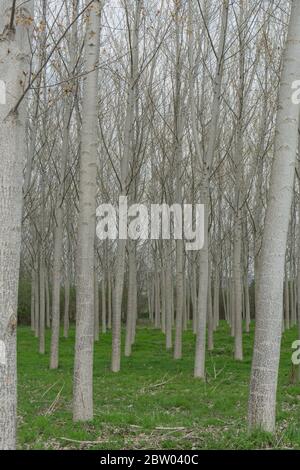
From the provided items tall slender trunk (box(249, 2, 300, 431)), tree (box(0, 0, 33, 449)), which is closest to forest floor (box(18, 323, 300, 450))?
tall slender trunk (box(249, 2, 300, 431))

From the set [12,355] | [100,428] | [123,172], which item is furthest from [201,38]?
[12,355]

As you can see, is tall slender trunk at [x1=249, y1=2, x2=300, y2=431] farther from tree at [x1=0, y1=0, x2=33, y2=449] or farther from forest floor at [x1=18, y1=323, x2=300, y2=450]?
tree at [x1=0, y1=0, x2=33, y2=449]

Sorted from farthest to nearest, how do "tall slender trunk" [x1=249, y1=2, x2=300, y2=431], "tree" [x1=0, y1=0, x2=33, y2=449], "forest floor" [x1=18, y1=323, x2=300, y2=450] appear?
"forest floor" [x1=18, y1=323, x2=300, y2=450], "tall slender trunk" [x1=249, y1=2, x2=300, y2=431], "tree" [x1=0, y1=0, x2=33, y2=449]

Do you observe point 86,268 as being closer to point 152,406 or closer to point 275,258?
point 275,258

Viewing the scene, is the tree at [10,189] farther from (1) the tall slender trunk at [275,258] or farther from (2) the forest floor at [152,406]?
(1) the tall slender trunk at [275,258]

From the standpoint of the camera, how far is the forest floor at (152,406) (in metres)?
4.57

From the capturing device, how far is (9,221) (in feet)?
10.2

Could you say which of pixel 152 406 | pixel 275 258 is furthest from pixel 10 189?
pixel 152 406

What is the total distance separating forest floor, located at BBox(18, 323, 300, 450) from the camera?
4566 mm

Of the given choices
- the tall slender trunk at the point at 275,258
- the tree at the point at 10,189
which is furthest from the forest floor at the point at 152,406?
the tree at the point at 10,189

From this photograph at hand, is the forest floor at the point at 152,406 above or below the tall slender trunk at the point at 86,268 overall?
below
